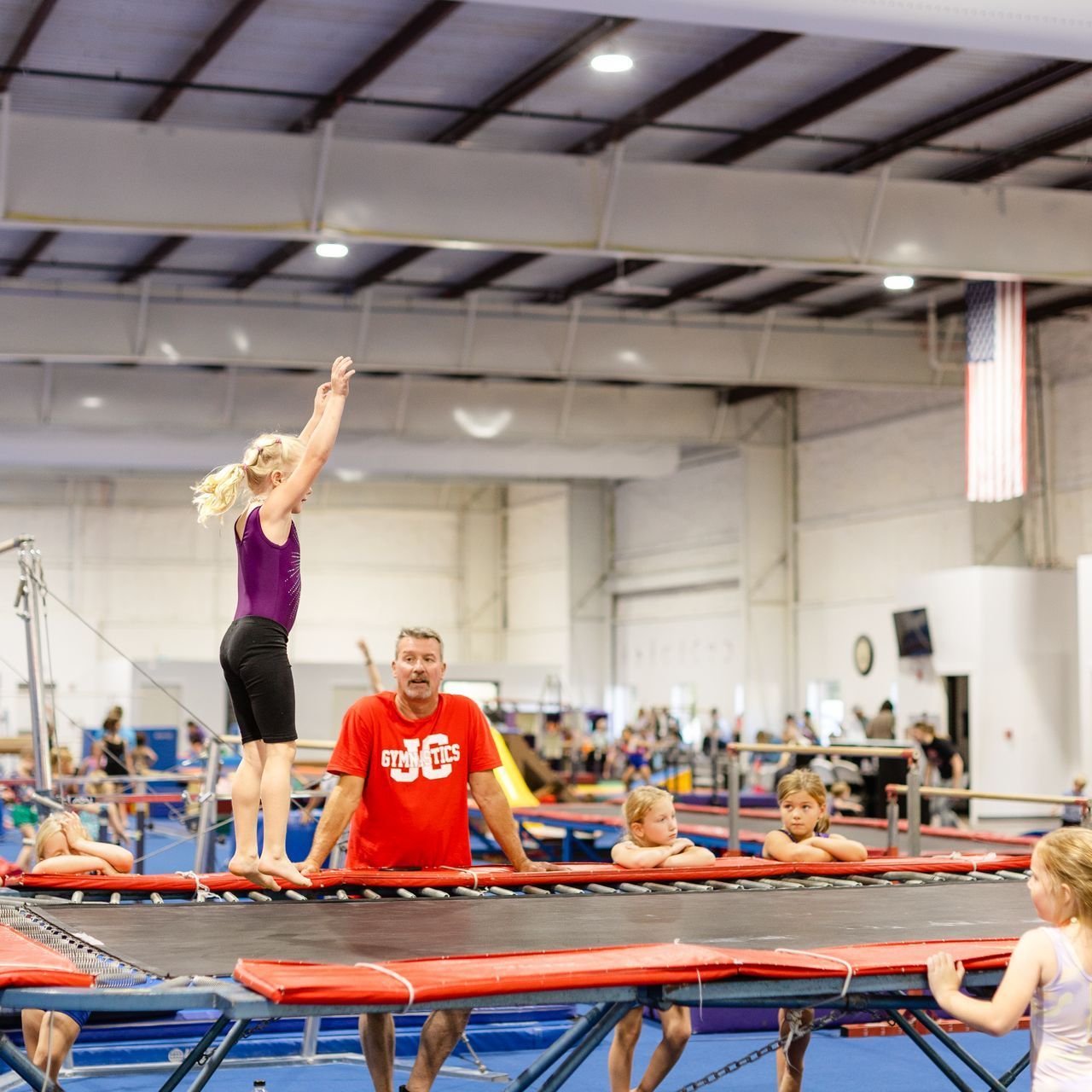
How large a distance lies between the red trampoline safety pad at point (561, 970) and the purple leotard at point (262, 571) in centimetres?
139

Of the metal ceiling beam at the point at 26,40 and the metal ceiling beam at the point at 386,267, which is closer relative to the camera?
the metal ceiling beam at the point at 26,40

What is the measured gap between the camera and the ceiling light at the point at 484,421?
1844 centimetres

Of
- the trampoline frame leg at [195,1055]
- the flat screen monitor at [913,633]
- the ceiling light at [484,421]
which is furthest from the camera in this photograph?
the ceiling light at [484,421]

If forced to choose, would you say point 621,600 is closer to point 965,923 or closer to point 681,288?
point 681,288

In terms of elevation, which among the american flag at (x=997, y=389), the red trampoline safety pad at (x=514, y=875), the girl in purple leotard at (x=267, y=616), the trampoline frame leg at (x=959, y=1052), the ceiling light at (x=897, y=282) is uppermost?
the ceiling light at (x=897, y=282)

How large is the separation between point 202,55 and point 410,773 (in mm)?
7582

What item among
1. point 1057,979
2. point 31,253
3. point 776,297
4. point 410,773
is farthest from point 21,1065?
point 776,297

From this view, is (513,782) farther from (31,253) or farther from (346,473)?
(346,473)

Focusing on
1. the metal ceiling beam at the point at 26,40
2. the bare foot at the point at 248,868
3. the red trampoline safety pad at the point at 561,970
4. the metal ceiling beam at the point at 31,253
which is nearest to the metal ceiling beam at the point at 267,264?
the metal ceiling beam at the point at 31,253

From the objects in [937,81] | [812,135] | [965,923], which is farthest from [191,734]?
[965,923]

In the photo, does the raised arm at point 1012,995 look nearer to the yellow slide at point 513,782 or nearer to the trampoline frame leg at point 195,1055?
the trampoline frame leg at point 195,1055

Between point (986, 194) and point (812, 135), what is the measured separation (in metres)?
1.50

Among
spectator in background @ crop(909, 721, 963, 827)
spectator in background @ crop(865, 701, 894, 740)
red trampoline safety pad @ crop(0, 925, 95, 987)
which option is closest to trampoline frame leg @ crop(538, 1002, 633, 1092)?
red trampoline safety pad @ crop(0, 925, 95, 987)

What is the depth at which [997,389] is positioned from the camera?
44.6 ft
